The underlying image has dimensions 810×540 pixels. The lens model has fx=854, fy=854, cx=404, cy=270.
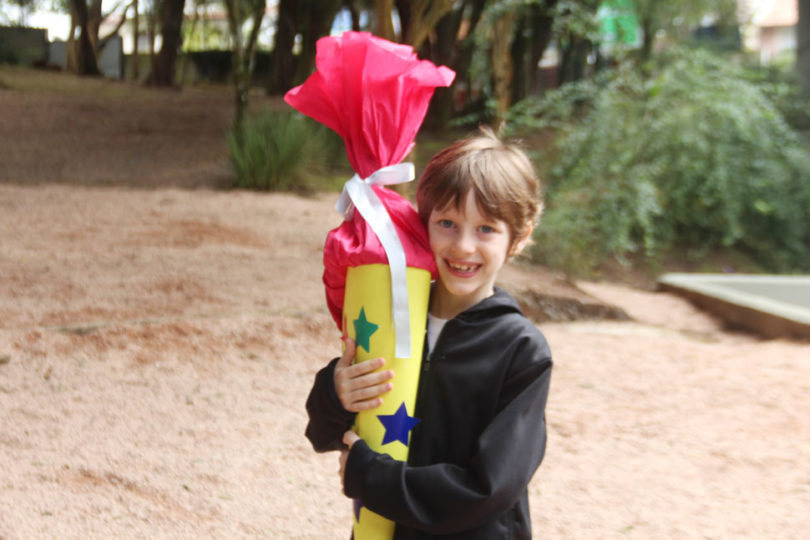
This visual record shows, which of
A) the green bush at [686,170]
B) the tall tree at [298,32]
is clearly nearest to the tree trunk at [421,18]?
the green bush at [686,170]

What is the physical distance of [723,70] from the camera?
11.2 meters

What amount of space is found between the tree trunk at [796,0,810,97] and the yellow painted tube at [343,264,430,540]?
12491mm

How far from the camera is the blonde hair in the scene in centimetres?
164

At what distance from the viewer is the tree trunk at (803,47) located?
40.6 feet

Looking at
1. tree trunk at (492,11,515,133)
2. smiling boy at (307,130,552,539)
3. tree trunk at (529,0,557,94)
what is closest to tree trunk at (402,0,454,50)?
tree trunk at (492,11,515,133)

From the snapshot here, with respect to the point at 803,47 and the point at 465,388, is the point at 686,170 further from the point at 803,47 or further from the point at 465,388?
the point at 465,388

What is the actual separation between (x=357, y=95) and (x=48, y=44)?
20524 mm

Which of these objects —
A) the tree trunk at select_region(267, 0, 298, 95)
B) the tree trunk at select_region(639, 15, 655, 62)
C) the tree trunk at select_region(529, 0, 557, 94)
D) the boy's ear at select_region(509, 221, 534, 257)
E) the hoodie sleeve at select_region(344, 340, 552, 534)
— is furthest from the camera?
the tree trunk at select_region(267, 0, 298, 95)

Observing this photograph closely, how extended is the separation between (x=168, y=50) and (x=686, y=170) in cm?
1132

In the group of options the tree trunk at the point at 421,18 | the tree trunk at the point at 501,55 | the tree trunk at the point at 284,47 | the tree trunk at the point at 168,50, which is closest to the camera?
the tree trunk at the point at 421,18

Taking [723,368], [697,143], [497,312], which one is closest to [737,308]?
[723,368]

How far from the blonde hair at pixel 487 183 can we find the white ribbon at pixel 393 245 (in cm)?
7

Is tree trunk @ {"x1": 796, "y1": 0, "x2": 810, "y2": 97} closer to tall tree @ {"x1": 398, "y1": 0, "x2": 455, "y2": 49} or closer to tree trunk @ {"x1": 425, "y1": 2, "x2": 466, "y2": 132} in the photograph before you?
tree trunk @ {"x1": 425, "y1": 2, "x2": 466, "y2": 132}

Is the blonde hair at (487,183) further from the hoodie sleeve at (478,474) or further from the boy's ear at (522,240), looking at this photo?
the hoodie sleeve at (478,474)
